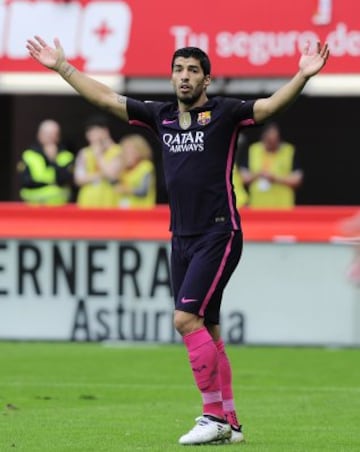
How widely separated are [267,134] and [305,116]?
3623 mm

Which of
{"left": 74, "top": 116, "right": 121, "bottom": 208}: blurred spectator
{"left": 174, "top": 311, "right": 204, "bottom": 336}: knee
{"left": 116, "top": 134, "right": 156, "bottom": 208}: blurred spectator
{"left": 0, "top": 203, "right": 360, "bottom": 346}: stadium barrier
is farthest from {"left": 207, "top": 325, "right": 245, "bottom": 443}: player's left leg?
{"left": 74, "top": 116, "right": 121, "bottom": 208}: blurred spectator

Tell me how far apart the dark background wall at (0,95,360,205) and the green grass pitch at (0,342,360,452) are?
7.63m

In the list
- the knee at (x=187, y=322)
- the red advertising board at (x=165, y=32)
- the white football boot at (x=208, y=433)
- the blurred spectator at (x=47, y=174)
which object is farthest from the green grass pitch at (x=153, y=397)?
the red advertising board at (x=165, y=32)

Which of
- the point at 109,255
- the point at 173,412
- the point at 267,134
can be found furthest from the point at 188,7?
the point at 173,412

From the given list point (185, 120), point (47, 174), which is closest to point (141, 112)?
point (185, 120)

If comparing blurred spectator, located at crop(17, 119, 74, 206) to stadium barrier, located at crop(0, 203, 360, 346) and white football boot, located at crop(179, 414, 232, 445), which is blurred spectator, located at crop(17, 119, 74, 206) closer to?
stadium barrier, located at crop(0, 203, 360, 346)

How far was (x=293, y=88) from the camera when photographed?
8.42 meters

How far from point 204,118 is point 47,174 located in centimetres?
944

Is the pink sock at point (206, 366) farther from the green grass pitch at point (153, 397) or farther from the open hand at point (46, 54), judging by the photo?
the open hand at point (46, 54)

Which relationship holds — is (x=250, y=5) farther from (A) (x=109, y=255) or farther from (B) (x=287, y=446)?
(B) (x=287, y=446)

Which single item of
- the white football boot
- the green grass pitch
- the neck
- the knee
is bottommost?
the green grass pitch

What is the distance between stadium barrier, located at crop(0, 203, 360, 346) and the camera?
15250 mm

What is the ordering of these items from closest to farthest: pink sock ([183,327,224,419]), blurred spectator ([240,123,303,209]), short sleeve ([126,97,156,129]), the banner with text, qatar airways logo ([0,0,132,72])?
1. pink sock ([183,327,224,419])
2. short sleeve ([126,97,156,129])
3. the banner with text
4. qatar airways logo ([0,0,132,72])
5. blurred spectator ([240,123,303,209])

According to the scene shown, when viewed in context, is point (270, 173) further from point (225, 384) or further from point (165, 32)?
point (225, 384)
